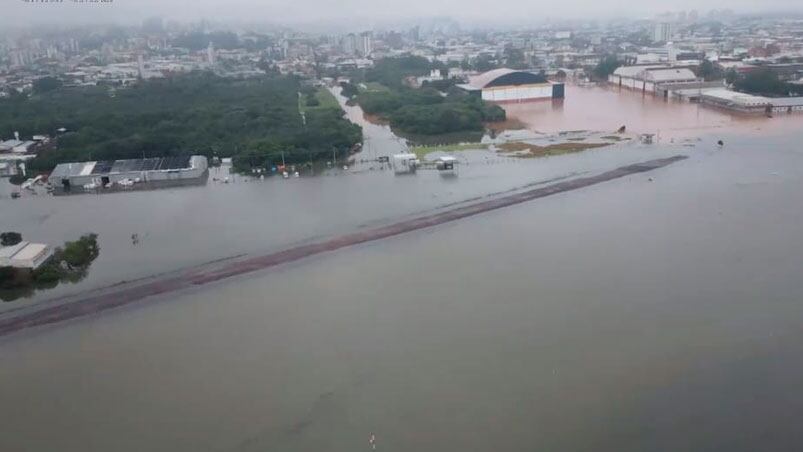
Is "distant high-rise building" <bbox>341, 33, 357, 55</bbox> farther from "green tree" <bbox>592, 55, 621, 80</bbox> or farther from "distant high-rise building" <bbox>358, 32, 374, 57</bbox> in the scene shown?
"green tree" <bbox>592, 55, 621, 80</bbox>

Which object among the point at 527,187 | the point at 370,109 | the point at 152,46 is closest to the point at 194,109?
the point at 370,109

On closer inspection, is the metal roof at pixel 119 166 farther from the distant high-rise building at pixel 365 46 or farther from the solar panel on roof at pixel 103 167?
the distant high-rise building at pixel 365 46

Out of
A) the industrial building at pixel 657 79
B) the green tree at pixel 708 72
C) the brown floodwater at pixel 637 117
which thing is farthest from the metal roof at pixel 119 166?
the green tree at pixel 708 72

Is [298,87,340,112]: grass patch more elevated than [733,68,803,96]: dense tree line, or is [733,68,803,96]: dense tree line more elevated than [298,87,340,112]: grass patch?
[733,68,803,96]: dense tree line

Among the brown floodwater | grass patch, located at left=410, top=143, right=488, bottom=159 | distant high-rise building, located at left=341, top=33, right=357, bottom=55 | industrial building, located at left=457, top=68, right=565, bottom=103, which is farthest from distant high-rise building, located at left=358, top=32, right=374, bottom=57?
grass patch, located at left=410, top=143, right=488, bottom=159

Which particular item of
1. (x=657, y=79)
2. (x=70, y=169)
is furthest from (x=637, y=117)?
(x=70, y=169)

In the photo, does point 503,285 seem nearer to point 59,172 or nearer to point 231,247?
point 231,247
